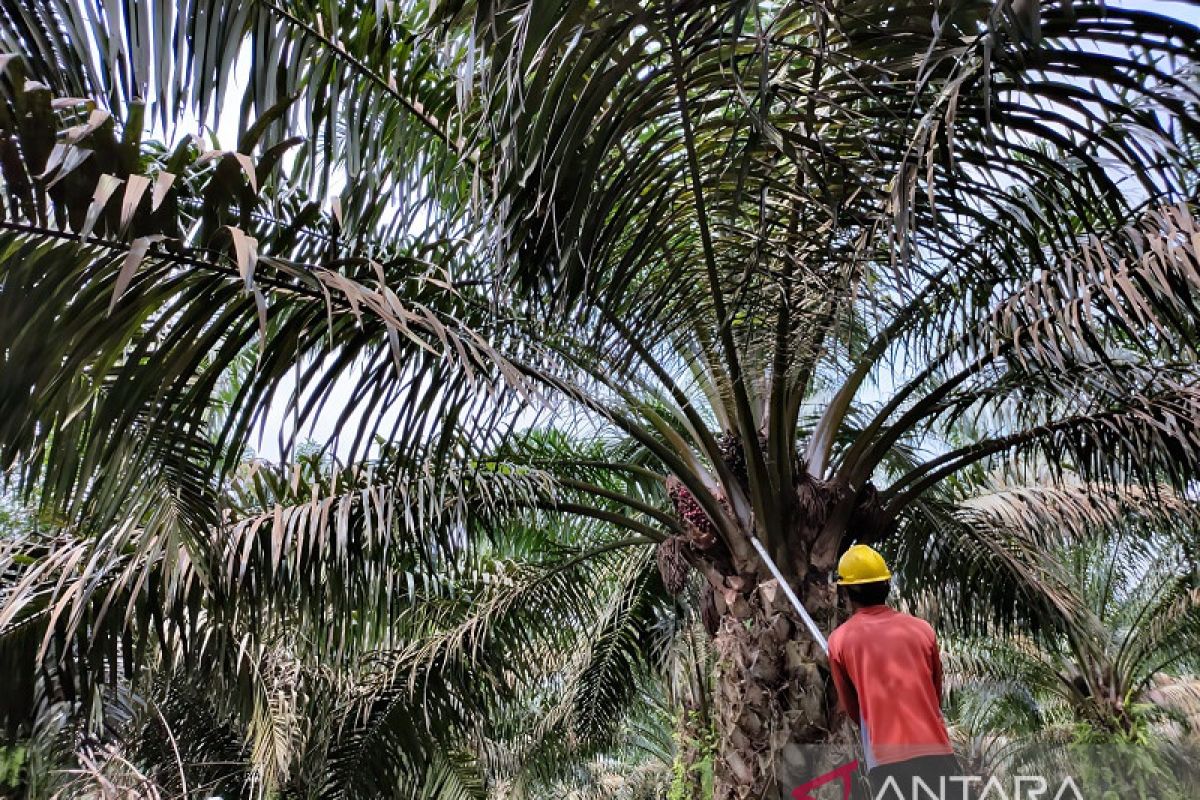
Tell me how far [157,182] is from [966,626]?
6517mm

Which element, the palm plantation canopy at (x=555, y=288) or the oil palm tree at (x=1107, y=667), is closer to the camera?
the palm plantation canopy at (x=555, y=288)

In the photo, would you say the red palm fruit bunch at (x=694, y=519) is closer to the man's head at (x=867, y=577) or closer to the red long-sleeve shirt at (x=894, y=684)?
the man's head at (x=867, y=577)

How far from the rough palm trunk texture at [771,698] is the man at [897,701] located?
1.37 m

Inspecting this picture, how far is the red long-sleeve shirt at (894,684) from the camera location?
2924mm

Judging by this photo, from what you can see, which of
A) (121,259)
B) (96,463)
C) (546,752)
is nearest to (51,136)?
(121,259)

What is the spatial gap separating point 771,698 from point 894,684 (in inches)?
64.9

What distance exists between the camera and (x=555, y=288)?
3.79 metres

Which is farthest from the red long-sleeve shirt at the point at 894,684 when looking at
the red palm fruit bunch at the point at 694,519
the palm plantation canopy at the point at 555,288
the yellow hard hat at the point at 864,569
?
the red palm fruit bunch at the point at 694,519

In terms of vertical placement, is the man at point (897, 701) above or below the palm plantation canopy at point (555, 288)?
below

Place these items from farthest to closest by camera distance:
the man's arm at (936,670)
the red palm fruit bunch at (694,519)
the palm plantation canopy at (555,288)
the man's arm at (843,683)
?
the red palm fruit bunch at (694,519) < the man's arm at (843,683) < the man's arm at (936,670) < the palm plantation canopy at (555,288)

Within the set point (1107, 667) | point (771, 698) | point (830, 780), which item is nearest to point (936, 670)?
point (830, 780)

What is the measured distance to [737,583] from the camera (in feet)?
15.7

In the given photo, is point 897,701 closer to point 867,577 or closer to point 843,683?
point 843,683

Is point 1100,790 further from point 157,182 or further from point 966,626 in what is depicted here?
point 157,182
